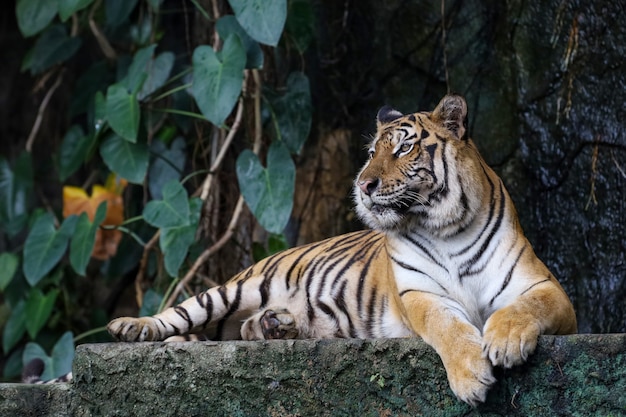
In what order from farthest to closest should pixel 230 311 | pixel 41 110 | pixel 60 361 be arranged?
pixel 41 110 → pixel 60 361 → pixel 230 311

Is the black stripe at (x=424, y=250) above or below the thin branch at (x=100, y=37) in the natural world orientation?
below

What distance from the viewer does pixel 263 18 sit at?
15.9ft

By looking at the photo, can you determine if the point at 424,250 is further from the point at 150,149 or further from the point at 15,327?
the point at 15,327

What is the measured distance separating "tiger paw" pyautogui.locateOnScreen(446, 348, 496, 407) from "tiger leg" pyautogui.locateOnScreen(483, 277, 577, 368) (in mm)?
33

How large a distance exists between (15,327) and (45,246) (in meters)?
0.96

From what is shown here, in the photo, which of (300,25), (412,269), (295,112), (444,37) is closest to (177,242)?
(295,112)

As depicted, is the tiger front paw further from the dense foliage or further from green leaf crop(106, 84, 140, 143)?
green leaf crop(106, 84, 140, 143)

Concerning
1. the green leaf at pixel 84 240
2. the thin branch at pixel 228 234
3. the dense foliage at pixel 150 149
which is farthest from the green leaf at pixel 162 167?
the thin branch at pixel 228 234

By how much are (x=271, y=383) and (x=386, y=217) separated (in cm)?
71

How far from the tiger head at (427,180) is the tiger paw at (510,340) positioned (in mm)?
653

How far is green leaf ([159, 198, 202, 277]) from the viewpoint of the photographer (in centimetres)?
507

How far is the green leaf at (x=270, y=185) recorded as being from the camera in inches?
195

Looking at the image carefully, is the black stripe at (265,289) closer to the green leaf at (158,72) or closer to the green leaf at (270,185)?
the green leaf at (270,185)

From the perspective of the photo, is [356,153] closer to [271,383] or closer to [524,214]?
[524,214]
